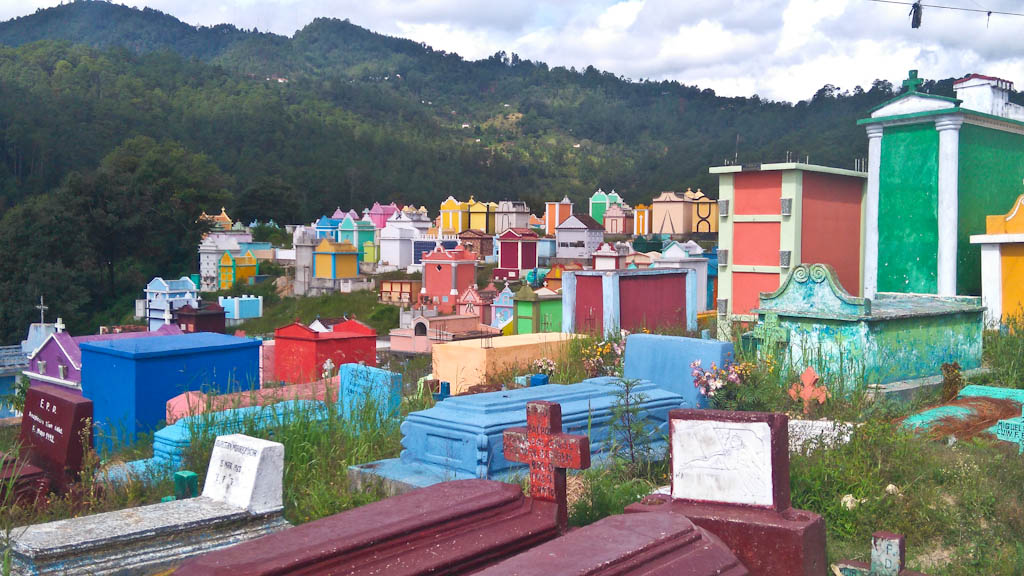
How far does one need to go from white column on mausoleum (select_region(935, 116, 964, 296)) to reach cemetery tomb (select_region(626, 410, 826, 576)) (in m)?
10.0

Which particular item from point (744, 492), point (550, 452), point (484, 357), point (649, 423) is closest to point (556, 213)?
point (484, 357)

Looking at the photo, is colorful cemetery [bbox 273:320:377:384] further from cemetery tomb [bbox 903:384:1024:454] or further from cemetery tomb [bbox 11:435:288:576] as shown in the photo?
cemetery tomb [bbox 11:435:288:576]

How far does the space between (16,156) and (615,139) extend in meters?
95.4

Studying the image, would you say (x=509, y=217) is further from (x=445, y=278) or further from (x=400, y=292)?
(x=445, y=278)

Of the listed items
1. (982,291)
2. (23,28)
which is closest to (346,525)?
(982,291)

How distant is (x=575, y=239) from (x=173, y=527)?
39.0 m

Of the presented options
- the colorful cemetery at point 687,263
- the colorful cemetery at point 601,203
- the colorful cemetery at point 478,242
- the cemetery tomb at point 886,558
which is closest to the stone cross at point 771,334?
the cemetery tomb at point 886,558

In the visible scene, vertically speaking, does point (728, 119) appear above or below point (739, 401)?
above

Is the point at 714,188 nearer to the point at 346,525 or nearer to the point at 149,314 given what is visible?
the point at 149,314

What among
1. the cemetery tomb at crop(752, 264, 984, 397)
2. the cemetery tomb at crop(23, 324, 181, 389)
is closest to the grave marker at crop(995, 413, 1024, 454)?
the cemetery tomb at crop(752, 264, 984, 397)

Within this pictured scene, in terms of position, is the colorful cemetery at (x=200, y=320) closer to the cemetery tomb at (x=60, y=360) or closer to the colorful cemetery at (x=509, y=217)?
the cemetery tomb at (x=60, y=360)

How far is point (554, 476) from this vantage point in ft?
13.5

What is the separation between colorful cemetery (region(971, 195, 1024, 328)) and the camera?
1196 cm

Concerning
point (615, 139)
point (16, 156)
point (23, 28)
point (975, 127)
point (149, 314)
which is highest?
point (23, 28)
